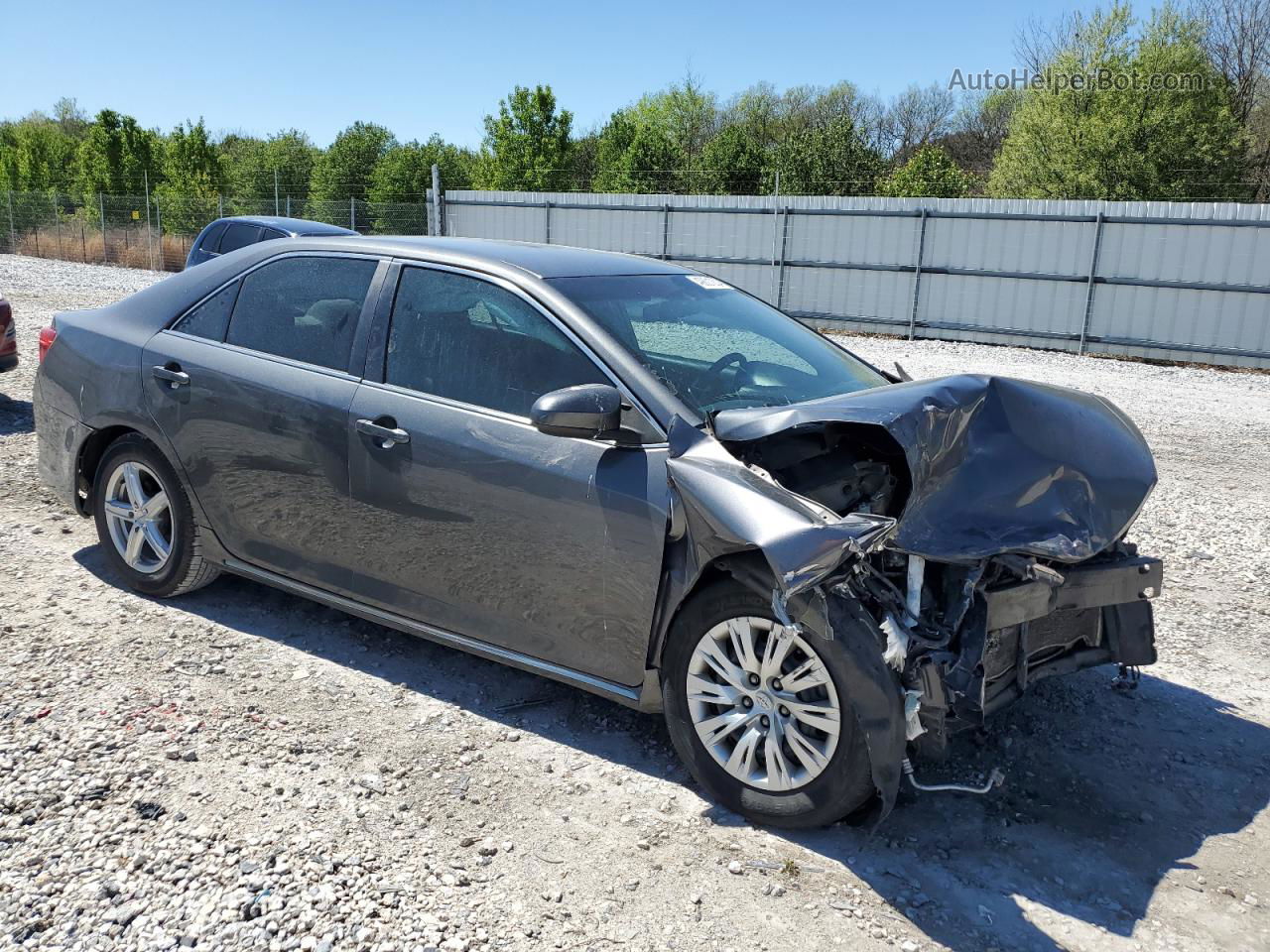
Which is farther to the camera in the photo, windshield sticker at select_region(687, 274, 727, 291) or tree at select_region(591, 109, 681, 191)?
tree at select_region(591, 109, 681, 191)

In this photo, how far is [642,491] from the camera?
3.24 meters

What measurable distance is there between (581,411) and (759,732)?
3.68 ft

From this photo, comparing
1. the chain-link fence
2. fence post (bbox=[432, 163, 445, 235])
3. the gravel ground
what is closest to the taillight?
the gravel ground

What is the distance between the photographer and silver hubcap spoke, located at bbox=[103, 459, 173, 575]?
4.59 meters

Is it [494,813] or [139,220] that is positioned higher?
[139,220]

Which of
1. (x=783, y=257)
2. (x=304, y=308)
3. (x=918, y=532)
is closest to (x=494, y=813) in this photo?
(x=918, y=532)

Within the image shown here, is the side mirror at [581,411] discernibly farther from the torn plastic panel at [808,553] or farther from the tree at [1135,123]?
the tree at [1135,123]

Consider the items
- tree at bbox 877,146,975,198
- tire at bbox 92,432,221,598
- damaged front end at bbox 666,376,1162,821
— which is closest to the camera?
damaged front end at bbox 666,376,1162,821

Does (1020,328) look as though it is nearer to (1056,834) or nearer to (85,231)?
(1056,834)

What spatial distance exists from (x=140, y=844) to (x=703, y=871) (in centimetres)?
160

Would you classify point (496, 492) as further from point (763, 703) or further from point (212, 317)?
point (212, 317)

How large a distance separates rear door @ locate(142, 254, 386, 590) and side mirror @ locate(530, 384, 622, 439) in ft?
3.25

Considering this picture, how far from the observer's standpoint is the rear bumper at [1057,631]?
9.77ft

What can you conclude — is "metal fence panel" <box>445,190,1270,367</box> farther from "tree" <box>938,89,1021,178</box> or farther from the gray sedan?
→ "tree" <box>938,89,1021,178</box>
